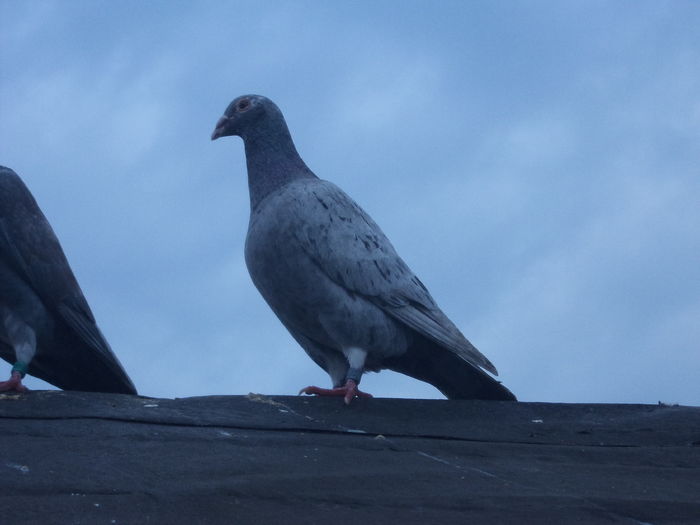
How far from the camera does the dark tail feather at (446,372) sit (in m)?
6.18

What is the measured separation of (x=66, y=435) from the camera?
13.5ft

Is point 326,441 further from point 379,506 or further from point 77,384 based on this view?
point 77,384

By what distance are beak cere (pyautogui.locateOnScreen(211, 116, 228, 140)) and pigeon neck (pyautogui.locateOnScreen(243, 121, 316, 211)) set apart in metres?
0.17

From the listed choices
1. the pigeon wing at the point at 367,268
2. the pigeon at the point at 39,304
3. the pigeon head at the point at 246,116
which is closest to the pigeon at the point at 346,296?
the pigeon wing at the point at 367,268

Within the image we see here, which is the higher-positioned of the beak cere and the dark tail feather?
the beak cere

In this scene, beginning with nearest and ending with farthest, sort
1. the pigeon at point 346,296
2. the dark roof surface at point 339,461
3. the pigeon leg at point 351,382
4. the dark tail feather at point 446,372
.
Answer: the dark roof surface at point 339,461 → the pigeon leg at point 351,382 → the pigeon at point 346,296 → the dark tail feather at point 446,372

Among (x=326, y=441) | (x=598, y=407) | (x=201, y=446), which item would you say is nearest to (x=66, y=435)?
(x=201, y=446)

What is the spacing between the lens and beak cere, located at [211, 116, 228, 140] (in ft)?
23.4

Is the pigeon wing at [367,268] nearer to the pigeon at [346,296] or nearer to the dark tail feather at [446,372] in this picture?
the pigeon at [346,296]

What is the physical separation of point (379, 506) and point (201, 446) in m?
0.99

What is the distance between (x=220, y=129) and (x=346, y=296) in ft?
5.81

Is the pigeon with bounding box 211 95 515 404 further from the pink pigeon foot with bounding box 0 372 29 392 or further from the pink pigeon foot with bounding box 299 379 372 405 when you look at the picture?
the pink pigeon foot with bounding box 0 372 29 392

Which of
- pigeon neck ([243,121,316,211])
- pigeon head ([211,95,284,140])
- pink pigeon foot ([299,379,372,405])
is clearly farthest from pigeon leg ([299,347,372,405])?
pigeon head ([211,95,284,140])

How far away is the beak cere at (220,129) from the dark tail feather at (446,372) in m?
1.98
